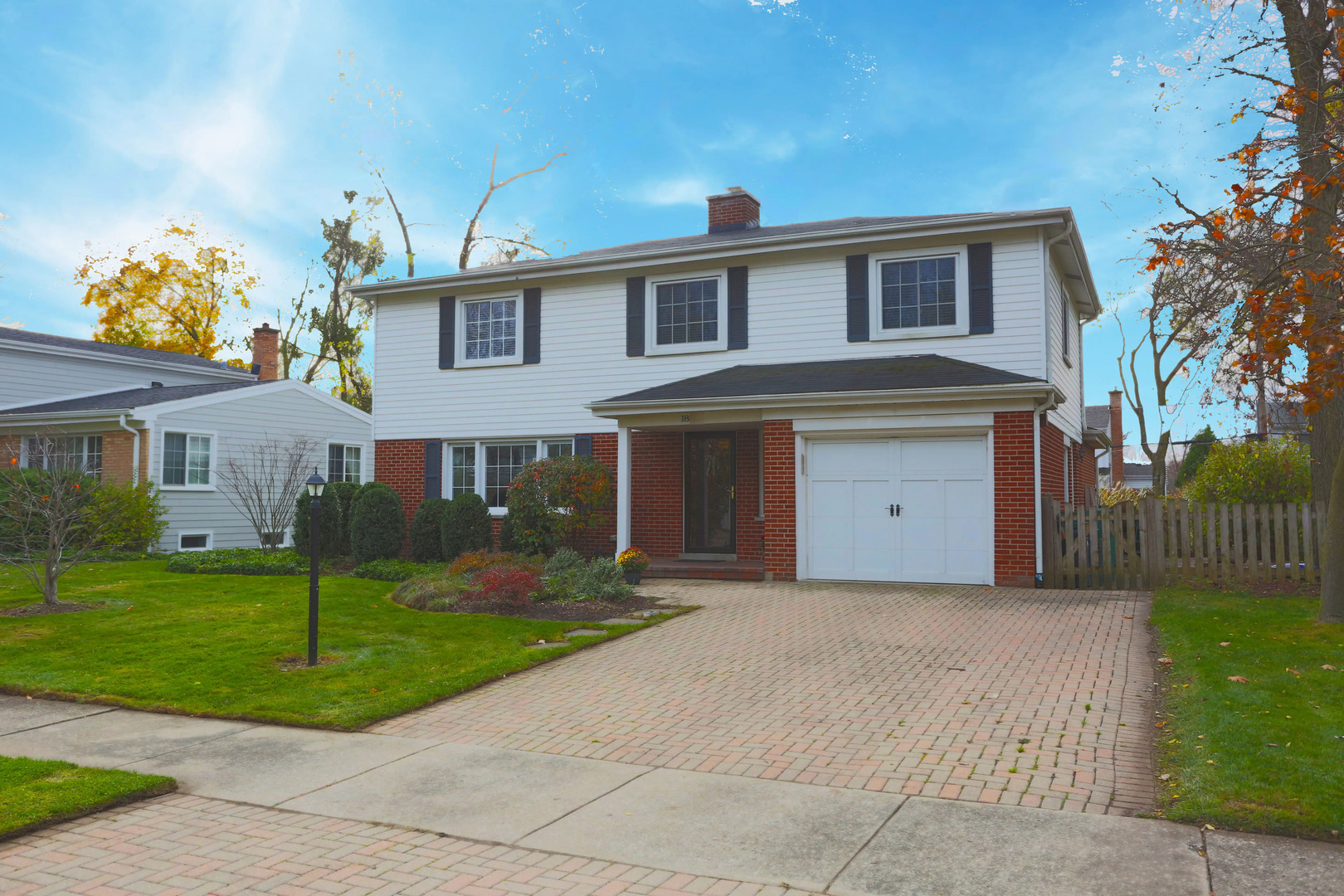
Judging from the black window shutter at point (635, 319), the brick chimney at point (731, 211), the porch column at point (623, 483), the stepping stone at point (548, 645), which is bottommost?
the stepping stone at point (548, 645)

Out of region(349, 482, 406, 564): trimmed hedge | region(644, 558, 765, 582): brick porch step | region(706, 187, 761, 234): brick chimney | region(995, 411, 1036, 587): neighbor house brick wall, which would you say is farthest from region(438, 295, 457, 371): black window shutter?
region(995, 411, 1036, 587): neighbor house brick wall

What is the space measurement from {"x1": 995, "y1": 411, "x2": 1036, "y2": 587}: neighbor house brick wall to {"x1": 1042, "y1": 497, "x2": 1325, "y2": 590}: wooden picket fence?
39cm

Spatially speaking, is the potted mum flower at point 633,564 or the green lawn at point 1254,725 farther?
the potted mum flower at point 633,564

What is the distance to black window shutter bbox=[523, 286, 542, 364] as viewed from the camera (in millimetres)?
17234

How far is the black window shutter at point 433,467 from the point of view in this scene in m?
17.9

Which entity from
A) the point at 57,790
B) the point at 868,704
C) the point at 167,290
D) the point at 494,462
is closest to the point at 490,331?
the point at 494,462

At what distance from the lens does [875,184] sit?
26750 mm

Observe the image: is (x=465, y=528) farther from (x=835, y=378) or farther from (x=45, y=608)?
(x=835, y=378)

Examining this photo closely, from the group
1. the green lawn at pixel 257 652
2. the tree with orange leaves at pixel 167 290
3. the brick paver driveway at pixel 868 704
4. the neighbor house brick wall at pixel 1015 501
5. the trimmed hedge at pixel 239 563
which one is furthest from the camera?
Result: the tree with orange leaves at pixel 167 290

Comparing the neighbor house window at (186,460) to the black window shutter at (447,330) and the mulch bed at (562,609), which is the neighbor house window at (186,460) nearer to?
the black window shutter at (447,330)

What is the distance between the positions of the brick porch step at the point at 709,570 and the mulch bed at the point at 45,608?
7593mm

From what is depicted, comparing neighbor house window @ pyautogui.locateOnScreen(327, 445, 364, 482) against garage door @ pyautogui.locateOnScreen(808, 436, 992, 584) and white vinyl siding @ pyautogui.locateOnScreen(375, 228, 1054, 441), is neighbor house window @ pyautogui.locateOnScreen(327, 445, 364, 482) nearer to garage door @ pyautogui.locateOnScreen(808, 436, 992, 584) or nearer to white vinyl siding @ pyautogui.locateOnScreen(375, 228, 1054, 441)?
white vinyl siding @ pyautogui.locateOnScreen(375, 228, 1054, 441)

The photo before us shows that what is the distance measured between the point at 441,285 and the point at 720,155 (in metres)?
11.0

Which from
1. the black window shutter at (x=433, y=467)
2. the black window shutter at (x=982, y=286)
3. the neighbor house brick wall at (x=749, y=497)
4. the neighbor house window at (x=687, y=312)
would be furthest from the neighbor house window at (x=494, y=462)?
the black window shutter at (x=982, y=286)
